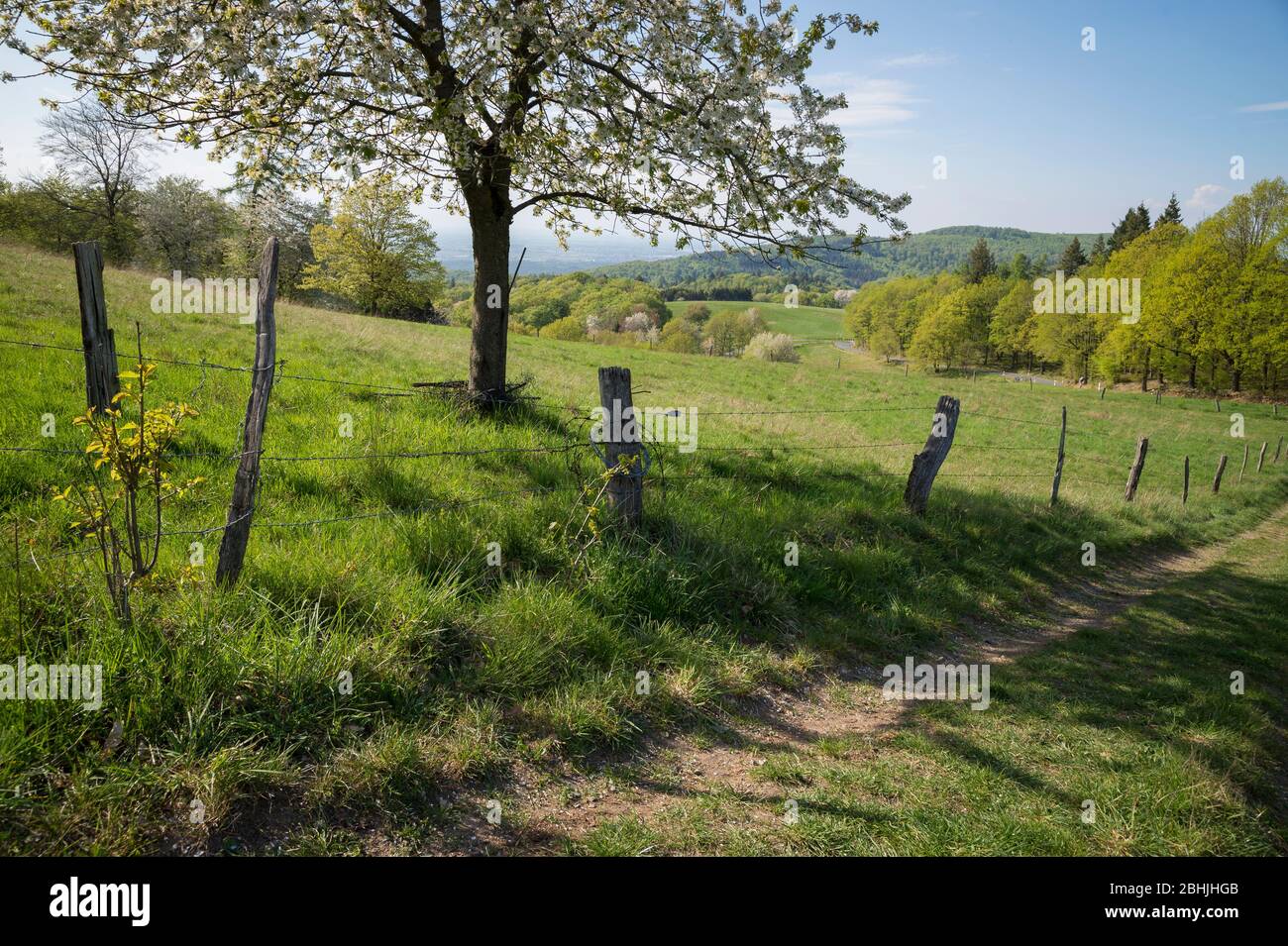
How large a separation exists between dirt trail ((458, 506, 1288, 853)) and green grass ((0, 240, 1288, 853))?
0.25 m

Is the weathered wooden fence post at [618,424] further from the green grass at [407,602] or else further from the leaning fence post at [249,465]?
the leaning fence post at [249,465]

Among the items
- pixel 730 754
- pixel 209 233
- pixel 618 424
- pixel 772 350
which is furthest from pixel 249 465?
pixel 772 350

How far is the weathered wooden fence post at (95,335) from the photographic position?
6.25 m

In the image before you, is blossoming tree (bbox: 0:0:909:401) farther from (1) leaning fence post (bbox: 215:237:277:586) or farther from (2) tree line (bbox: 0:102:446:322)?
(2) tree line (bbox: 0:102:446:322)

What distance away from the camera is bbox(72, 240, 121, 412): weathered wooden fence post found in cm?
625

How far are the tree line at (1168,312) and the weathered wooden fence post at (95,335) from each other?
3985 centimetres

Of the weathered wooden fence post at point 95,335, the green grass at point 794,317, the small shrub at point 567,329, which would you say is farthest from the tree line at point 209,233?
the green grass at point 794,317

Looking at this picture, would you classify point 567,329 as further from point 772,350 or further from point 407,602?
point 407,602

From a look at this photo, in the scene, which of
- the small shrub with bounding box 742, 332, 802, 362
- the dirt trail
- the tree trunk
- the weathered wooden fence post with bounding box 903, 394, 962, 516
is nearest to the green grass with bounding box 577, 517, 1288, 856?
the dirt trail

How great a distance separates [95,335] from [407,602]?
4.59 m

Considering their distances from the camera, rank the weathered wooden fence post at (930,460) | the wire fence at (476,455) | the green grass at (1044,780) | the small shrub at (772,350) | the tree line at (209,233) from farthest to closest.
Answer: the small shrub at (772,350) < the tree line at (209,233) < the weathered wooden fence post at (930,460) < the wire fence at (476,455) < the green grass at (1044,780)
